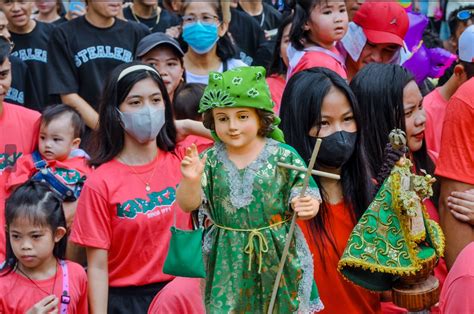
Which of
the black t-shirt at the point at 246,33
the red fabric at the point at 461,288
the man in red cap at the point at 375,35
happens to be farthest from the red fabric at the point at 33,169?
the black t-shirt at the point at 246,33

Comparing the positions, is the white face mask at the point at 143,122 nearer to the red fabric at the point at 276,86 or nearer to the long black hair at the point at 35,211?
the long black hair at the point at 35,211

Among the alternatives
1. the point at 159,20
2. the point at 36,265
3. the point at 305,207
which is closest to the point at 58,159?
the point at 36,265

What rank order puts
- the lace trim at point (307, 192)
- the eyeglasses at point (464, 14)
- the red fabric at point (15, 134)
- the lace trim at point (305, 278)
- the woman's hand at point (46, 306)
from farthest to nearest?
the eyeglasses at point (464, 14) → the red fabric at point (15, 134) → the woman's hand at point (46, 306) → the lace trim at point (305, 278) → the lace trim at point (307, 192)

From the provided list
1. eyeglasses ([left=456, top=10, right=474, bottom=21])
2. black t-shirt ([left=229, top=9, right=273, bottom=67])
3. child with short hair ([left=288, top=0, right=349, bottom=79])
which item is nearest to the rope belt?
child with short hair ([left=288, top=0, right=349, bottom=79])

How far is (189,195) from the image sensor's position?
3.93m

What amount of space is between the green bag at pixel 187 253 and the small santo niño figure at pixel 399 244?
0.62m

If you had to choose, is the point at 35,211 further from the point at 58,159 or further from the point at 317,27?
the point at 317,27

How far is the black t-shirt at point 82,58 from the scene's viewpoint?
7270 mm

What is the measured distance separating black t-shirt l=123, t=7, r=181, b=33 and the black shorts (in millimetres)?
3806

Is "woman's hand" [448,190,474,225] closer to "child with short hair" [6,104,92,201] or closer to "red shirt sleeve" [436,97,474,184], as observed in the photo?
"red shirt sleeve" [436,97,474,184]

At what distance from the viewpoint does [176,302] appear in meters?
4.69

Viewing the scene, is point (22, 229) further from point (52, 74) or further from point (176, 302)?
point (52, 74)

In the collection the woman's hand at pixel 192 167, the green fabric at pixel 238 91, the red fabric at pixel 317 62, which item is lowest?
the red fabric at pixel 317 62

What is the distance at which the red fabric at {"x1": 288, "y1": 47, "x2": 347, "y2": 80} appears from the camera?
6.24m
